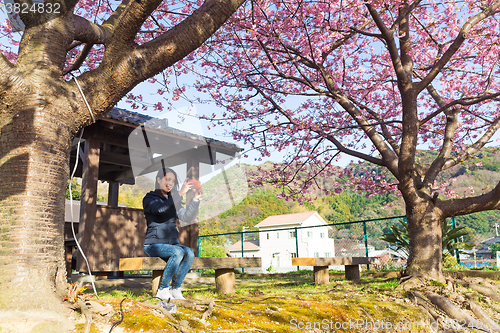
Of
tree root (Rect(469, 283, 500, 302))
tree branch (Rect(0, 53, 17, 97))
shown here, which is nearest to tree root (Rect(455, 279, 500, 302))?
tree root (Rect(469, 283, 500, 302))

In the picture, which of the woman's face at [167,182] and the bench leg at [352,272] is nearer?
the woman's face at [167,182]

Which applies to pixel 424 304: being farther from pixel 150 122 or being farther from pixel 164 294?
pixel 150 122

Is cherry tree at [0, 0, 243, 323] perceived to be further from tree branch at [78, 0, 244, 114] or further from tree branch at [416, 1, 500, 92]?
tree branch at [416, 1, 500, 92]

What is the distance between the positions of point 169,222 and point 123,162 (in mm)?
5972

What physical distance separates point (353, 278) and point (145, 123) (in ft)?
17.9

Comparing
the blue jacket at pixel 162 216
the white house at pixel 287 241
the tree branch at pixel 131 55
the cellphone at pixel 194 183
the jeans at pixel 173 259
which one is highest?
the tree branch at pixel 131 55

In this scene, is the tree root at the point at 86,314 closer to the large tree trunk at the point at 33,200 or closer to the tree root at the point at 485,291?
the large tree trunk at the point at 33,200

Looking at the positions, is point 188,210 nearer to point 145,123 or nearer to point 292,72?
point 145,123

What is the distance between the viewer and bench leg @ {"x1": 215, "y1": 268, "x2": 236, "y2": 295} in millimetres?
4680

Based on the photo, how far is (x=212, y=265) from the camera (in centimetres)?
422

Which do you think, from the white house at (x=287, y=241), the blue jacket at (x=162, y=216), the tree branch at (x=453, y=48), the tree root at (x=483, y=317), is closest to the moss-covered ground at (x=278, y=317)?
the blue jacket at (x=162, y=216)

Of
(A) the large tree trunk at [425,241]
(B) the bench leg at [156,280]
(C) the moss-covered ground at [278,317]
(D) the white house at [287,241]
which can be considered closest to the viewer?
(C) the moss-covered ground at [278,317]

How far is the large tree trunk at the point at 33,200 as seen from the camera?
251cm

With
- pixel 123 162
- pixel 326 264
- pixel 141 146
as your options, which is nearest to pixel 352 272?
pixel 326 264
